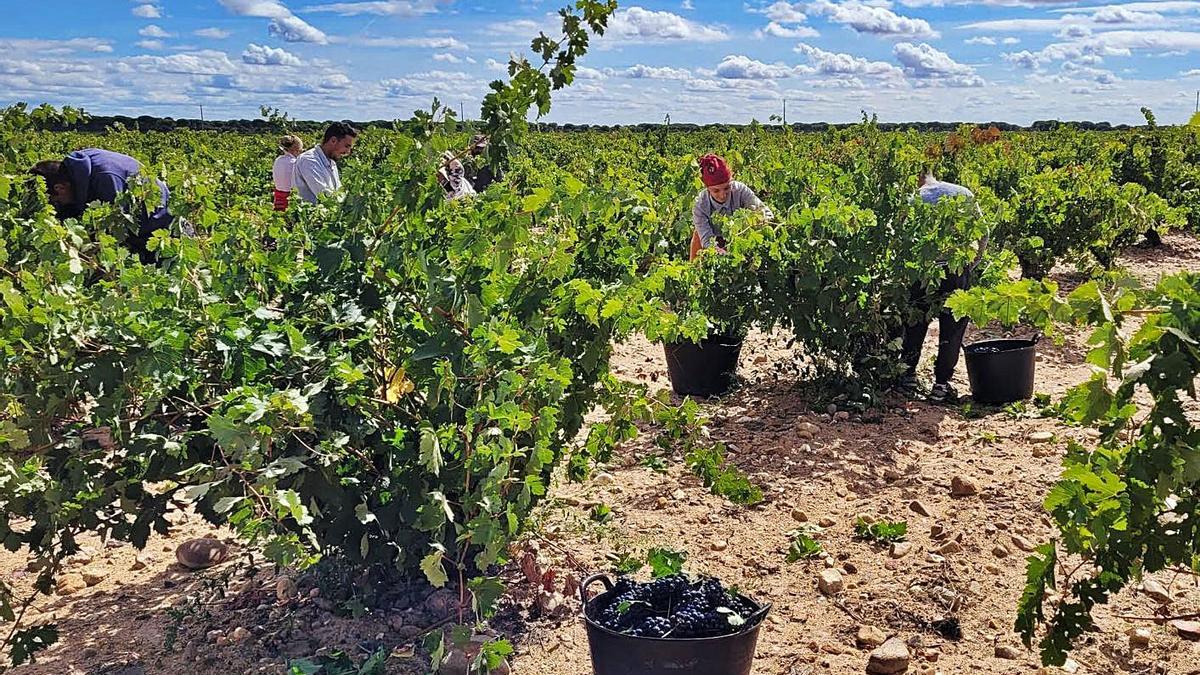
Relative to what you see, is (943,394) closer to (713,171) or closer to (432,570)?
(713,171)

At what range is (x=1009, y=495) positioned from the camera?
4805 mm

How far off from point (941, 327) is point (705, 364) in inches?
58.3

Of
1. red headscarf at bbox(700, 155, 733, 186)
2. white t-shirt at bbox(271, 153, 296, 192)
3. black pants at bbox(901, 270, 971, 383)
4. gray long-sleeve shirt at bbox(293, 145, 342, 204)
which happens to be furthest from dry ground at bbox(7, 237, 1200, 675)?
white t-shirt at bbox(271, 153, 296, 192)

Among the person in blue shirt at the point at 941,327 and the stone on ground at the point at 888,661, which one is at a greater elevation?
the person in blue shirt at the point at 941,327

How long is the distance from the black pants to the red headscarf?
132 centimetres

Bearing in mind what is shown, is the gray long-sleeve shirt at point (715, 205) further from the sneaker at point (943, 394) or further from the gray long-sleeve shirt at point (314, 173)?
the gray long-sleeve shirt at point (314, 173)

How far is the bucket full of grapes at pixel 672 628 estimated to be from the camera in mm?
2877

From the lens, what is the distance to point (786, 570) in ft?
13.7

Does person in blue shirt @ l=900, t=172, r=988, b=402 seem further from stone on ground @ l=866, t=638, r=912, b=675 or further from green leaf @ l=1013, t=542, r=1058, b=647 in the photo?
green leaf @ l=1013, t=542, r=1058, b=647

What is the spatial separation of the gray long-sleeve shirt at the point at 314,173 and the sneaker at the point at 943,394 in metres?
4.03

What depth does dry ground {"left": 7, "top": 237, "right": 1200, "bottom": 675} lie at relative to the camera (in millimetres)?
3510

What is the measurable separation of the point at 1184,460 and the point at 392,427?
1988mm

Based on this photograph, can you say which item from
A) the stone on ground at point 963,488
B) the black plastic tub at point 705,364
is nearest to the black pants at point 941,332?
the black plastic tub at point 705,364

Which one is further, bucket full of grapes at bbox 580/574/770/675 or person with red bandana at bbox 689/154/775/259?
person with red bandana at bbox 689/154/775/259
